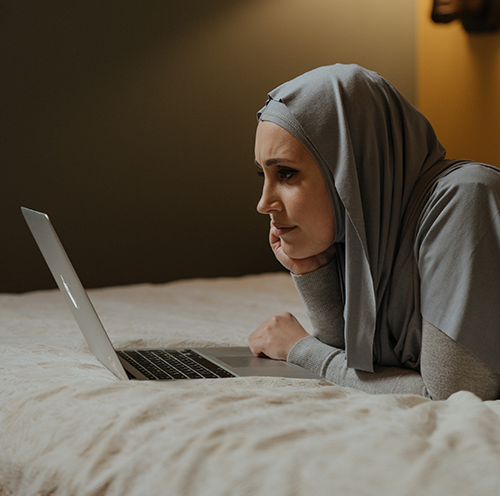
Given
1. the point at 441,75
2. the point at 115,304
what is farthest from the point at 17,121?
the point at 441,75

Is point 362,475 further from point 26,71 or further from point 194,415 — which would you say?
point 26,71

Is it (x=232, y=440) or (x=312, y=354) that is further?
(x=312, y=354)

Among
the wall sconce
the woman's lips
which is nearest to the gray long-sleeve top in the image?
the woman's lips

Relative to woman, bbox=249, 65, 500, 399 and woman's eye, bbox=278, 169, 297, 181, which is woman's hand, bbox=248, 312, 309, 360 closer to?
woman, bbox=249, 65, 500, 399

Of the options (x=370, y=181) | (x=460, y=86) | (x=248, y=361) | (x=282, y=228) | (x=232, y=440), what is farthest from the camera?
(x=460, y=86)

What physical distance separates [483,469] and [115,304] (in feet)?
5.23

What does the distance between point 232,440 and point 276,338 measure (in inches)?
23.5

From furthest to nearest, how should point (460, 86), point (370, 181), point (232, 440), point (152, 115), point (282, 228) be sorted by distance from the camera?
point (460, 86), point (152, 115), point (282, 228), point (370, 181), point (232, 440)

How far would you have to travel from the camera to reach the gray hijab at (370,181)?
919 mm

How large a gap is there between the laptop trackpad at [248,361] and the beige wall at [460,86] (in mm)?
2181

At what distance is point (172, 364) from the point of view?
1067mm

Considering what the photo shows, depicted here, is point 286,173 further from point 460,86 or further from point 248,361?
point 460,86

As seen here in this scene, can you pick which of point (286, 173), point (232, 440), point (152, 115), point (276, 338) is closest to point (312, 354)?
point (276, 338)

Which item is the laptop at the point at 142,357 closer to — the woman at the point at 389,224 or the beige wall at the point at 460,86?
the woman at the point at 389,224
